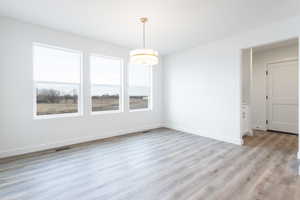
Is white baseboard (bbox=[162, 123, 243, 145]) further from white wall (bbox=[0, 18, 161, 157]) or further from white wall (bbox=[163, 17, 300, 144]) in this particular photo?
white wall (bbox=[0, 18, 161, 157])

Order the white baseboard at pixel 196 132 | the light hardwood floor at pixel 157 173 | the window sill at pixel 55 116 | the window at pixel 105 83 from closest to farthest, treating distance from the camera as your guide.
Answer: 1. the light hardwood floor at pixel 157 173
2. the window sill at pixel 55 116
3. the white baseboard at pixel 196 132
4. the window at pixel 105 83

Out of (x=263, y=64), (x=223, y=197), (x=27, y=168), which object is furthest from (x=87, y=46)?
(x=263, y=64)

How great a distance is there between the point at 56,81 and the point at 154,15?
2575 millimetres

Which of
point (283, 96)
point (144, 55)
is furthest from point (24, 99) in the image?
point (283, 96)

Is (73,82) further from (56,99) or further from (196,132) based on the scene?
(196,132)

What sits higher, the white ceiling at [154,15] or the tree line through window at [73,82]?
the white ceiling at [154,15]

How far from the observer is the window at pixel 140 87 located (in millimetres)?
4914

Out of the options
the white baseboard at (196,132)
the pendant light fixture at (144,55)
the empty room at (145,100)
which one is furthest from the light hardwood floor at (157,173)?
the pendant light fixture at (144,55)

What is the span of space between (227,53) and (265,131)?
2.98m

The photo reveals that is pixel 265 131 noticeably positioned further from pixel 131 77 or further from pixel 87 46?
pixel 87 46

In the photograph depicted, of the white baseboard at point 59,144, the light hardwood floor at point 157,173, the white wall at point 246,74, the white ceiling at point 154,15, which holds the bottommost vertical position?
the light hardwood floor at point 157,173

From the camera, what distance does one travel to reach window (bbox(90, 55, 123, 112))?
13.6 ft

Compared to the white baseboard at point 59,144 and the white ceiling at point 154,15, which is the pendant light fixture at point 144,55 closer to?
the white ceiling at point 154,15

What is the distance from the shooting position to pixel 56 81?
3568 mm
